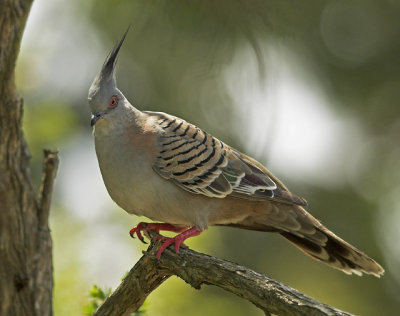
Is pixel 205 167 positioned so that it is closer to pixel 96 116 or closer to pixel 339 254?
pixel 96 116

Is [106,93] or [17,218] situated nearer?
[17,218]

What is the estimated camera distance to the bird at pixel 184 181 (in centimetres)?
424

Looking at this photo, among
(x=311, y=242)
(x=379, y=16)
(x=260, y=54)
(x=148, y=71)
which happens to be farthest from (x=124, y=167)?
(x=379, y=16)

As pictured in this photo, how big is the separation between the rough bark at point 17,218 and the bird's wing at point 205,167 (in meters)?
0.77

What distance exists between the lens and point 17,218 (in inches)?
157

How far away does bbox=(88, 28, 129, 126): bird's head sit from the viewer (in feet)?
→ 14.6

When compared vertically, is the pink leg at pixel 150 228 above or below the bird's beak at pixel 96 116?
below

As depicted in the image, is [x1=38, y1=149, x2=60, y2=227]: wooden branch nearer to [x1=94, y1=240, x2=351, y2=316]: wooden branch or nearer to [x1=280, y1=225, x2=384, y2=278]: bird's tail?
[x1=94, y1=240, x2=351, y2=316]: wooden branch

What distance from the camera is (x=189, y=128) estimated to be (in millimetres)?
4590

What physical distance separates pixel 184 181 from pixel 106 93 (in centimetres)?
81

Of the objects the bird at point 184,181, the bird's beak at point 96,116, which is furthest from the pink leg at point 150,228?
the bird's beak at point 96,116

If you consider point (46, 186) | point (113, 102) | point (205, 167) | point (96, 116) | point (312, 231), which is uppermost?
point (113, 102)

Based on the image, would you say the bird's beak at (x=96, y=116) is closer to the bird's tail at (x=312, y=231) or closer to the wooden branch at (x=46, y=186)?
the wooden branch at (x=46, y=186)

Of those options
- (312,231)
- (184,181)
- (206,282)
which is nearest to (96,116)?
(184,181)
